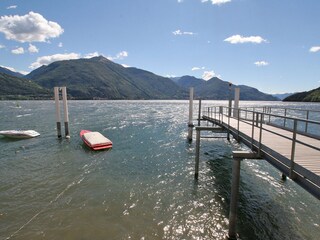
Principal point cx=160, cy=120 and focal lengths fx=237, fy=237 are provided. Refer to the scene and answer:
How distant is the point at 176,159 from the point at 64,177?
1023 centimetres

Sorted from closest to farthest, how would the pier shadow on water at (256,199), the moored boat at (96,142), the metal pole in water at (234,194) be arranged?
the metal pole in water at (234,194), the pier shadow on water at (256,199), the moored boat at (96,142)

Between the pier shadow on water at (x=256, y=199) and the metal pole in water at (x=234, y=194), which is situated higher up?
the metal pole in water at (x=234, y=194)

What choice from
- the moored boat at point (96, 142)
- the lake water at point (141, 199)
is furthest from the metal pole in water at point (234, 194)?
the moored boat at point (96, 142)

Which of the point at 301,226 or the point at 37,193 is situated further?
the point at 37,193

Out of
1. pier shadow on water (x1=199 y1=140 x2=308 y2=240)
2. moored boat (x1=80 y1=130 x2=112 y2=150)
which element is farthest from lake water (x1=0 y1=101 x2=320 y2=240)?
moored boat (x1=80 y1=130 x2=112 y2=150)

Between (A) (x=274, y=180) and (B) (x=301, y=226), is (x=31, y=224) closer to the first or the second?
(B) (x=301, y=226)

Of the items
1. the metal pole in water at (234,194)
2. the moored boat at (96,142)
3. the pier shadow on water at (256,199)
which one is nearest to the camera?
the metal pole in water at (234,194)

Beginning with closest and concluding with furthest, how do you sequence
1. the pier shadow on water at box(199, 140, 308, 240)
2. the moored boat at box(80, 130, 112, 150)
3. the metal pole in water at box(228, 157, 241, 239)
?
the metal pole in water at box(228, 157, 241, 239) < the pier shadow on water at box(199, 140, 308, 240) < the moored boat at box(80, 130, 112, 150)

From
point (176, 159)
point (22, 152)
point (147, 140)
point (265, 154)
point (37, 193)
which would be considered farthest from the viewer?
point (147, 140)

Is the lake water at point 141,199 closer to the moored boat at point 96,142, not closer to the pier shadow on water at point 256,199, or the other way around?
the pier shadow on water at point 256,199

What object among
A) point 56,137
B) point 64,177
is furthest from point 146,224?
point 56,137

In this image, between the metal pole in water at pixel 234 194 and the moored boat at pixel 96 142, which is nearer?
the metal pole in water at pixel 234 194

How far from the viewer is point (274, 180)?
685 inches

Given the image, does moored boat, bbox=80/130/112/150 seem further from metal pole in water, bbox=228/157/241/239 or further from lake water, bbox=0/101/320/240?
metal pole in water, bbox=228/157/241/239
